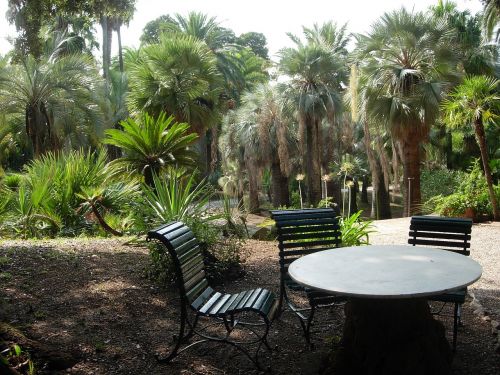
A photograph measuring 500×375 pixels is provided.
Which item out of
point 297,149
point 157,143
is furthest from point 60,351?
point 297,149

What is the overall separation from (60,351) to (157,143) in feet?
19.4

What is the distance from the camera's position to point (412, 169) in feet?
61.3

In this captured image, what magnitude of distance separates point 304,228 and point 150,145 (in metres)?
4.83

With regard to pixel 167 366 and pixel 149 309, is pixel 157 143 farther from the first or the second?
pixel 167 366

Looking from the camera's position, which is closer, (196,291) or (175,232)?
(175,232)

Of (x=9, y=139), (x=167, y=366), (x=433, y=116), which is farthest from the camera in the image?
(x=9, y=139)

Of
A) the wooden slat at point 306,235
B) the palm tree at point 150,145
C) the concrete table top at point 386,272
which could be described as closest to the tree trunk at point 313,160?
the palm tree at point 150,145

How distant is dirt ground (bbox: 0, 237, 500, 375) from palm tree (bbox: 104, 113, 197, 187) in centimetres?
275

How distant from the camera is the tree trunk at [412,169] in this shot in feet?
60.7

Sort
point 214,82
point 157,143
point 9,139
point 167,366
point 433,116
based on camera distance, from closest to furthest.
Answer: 1. point 167,366
2. point 157,143
3. point 433,116
4. point 214,82
5. point 9,139

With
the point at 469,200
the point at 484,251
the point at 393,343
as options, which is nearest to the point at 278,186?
the point at 469,200

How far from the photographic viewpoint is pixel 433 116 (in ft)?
57.6

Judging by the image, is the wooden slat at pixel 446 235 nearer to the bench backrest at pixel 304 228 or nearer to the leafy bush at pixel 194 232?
the bench backrest at pixel 304 228

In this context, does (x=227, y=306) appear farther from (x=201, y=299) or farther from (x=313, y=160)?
(x=313, y=160)
